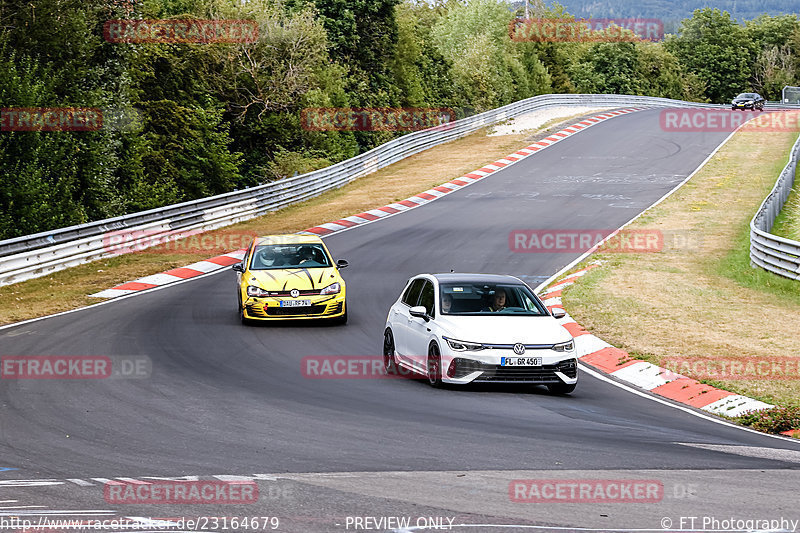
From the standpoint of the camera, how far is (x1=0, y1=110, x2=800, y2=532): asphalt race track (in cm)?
739

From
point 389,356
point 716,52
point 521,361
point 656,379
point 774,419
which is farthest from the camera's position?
point 716,52

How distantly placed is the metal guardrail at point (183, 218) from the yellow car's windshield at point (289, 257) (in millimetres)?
7589

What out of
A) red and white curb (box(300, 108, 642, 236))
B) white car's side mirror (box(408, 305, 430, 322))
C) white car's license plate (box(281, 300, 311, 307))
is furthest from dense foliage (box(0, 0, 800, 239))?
white car's side mirror (box(408, 305, 430, 322))

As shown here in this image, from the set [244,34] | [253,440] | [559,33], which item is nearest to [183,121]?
[244,34]

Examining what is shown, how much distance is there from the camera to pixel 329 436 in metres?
10.0

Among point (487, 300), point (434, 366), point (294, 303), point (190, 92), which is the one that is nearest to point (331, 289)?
point (294, 303)

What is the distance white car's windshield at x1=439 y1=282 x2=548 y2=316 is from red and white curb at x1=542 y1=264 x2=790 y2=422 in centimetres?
193

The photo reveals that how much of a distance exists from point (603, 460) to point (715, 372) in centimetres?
606

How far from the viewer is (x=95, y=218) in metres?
35.9

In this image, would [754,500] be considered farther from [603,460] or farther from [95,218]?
[95,218]

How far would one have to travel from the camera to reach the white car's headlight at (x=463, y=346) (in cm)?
1257

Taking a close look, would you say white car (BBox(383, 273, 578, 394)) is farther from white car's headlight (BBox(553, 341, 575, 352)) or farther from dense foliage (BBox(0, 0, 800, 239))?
dense foliage (BBox(0, 0, 800, 239))

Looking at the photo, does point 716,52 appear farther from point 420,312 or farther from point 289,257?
point 420,312

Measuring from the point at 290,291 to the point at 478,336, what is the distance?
630cm
